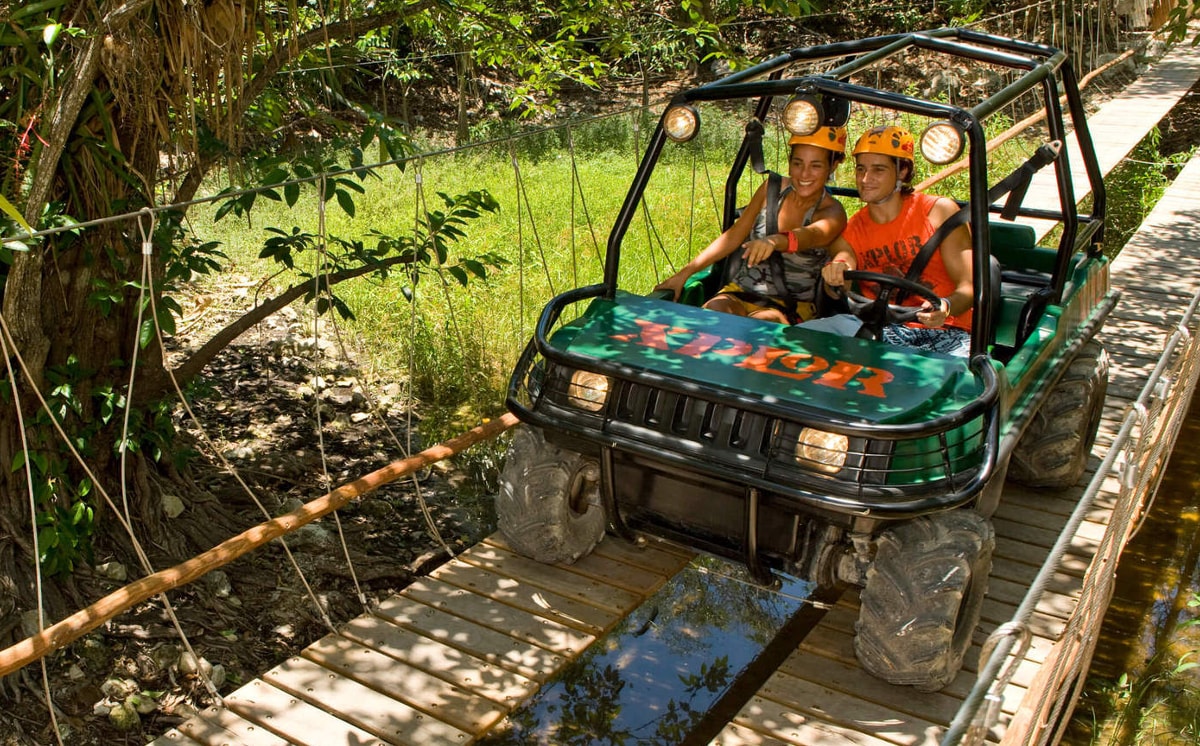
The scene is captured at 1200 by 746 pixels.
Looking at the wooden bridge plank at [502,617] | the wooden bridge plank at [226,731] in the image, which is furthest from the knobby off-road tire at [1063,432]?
the wooden bridge plank at [226,731]

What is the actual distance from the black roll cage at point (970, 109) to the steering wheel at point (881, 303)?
26cm

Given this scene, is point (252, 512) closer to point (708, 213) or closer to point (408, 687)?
point (408, 687)

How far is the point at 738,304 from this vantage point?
415 centimetres

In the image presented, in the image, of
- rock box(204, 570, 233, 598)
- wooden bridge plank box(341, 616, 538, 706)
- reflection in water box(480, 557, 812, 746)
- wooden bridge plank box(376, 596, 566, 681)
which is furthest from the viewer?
rock box(204, 570, 233, 598)

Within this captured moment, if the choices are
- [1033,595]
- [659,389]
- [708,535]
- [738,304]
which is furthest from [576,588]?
[1033,595]

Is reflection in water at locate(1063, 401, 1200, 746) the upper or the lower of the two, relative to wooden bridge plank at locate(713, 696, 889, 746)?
lower

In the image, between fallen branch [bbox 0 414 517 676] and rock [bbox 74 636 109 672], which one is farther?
rock [bbox 74 636 109 672]

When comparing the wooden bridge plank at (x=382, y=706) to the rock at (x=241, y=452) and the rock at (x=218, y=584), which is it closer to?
the rock at (x=218, y=584)

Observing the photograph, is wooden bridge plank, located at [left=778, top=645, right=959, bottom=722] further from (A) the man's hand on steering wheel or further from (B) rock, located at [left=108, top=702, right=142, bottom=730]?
(B) rock, located at [left=108, top=702, right=142, bottom=730]

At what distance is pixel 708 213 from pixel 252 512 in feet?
17.3

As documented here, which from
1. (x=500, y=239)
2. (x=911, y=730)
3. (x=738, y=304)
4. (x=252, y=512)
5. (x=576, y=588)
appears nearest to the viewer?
(x=911, y=730)

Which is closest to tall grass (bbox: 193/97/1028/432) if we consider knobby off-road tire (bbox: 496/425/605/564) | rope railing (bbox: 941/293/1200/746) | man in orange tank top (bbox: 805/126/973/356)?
knobby off-road tire (bbox: 496/425/605/564)

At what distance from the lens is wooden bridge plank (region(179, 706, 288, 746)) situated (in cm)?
311

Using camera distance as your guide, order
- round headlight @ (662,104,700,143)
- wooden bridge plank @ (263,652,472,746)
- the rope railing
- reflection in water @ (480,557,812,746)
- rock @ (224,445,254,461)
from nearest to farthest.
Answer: the rope railing
wooden bridge plank @ (263,652,472,746)
round headlight @ (662,104,700,143)
reflection in water @ (480,557,812,746)
rock @ (224,445,254,461)
